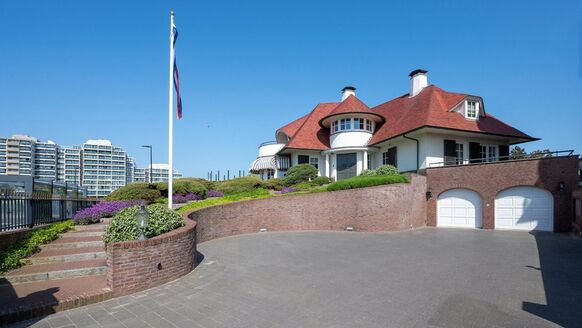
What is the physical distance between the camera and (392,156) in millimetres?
26406

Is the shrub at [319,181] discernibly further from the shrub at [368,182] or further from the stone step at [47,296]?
the stone step at [47,296]

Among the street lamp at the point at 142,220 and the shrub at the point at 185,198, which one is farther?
the shrub at the point at 185,198

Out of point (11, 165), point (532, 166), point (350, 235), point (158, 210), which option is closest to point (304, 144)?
point (350, 235)

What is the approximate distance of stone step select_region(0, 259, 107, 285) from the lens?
714 cm

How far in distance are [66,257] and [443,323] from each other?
968 cm

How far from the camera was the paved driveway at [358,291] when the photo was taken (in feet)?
18.4

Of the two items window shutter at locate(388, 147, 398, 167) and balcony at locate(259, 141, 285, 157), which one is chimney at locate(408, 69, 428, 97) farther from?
balcony at locate(259, 141, 285, 157)

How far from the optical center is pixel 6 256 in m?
7.73

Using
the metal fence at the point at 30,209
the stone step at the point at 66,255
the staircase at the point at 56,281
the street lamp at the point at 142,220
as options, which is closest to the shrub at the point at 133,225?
the street lamp at the point at 142,220

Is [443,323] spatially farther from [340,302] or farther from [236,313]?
[236,313]

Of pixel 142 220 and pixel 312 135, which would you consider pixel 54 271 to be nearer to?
pixel 142 220

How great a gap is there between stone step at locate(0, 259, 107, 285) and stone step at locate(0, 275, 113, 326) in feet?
0.52

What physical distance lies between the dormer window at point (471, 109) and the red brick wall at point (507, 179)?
6.51 metres

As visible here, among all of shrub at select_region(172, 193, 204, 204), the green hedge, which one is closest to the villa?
shrub at select_region(172, 193, 204, 204)
